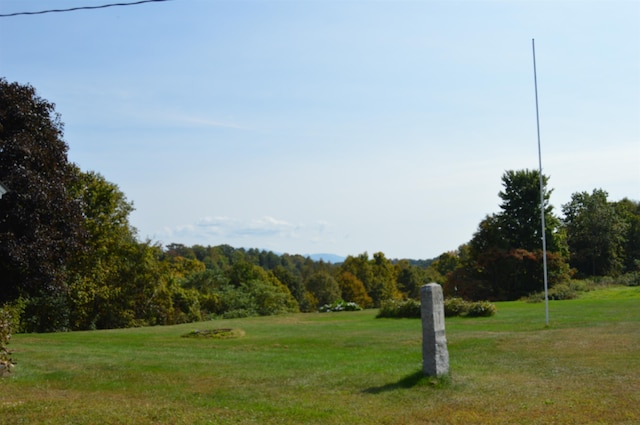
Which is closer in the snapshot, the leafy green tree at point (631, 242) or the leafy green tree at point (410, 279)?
the leafy green tree at point (631, 242)

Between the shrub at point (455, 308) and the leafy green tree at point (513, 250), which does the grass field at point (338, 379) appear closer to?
the shrub at point (455, 308)

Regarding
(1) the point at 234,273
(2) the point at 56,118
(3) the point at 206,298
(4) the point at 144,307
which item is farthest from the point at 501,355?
(1) the point at 234,273

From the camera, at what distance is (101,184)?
1533 inches

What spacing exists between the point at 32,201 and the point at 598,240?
48.4m

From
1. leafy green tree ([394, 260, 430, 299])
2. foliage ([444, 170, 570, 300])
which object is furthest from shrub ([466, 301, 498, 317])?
leafy green tree ([394, 260, 430, 299])

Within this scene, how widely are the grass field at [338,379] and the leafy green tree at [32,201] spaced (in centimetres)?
247

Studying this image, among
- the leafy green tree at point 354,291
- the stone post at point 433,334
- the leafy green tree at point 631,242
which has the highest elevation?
the leafy green tree at point 631,242

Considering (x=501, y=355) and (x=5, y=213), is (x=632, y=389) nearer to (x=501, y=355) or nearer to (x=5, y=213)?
(x=501, y=355)

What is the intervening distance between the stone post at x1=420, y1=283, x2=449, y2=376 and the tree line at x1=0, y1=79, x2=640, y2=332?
39.6ft

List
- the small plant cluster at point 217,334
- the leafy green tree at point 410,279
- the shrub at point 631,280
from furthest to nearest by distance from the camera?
the leafy green tree at point 410,279
the shrub at point 631,280
the small plant cluster at point 217,334

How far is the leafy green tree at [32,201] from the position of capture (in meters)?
18.2

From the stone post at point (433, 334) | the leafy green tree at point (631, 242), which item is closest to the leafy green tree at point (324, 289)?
the leafy green tree at point (631, 242)

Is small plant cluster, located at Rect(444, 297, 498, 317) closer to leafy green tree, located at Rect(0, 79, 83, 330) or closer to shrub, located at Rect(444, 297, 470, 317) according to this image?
shrub, located at Rect(444, 297, 470, 317)

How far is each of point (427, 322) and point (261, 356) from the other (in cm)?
666
